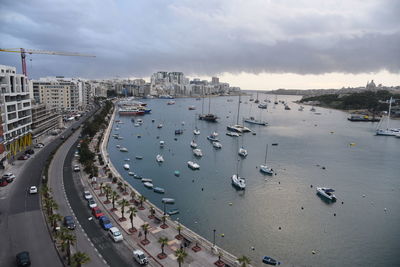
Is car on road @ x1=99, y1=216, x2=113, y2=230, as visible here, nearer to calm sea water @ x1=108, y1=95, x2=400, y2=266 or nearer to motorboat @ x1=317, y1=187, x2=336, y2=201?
calm sea water @ x1=108, y1=95, x2=400, y2=266

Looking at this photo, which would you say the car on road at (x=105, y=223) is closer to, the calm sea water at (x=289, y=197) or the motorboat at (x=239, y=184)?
the calm sea water at (x=289, y=197)

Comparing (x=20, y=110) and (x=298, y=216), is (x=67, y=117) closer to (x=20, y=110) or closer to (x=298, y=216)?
(x=20, y=110)

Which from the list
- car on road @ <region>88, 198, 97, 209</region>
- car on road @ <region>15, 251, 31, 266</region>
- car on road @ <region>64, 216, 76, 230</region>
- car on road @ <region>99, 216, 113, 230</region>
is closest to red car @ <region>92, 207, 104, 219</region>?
car on road @ <region>88, 198, 97, 209</region>

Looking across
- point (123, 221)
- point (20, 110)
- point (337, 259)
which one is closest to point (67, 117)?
point (20, 110)

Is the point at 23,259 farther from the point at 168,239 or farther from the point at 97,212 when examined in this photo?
the point at 168,239

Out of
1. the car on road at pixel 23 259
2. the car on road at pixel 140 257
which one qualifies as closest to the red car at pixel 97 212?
the car on road at pixel 23 259

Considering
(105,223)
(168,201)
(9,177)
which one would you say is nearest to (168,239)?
(105,223)
